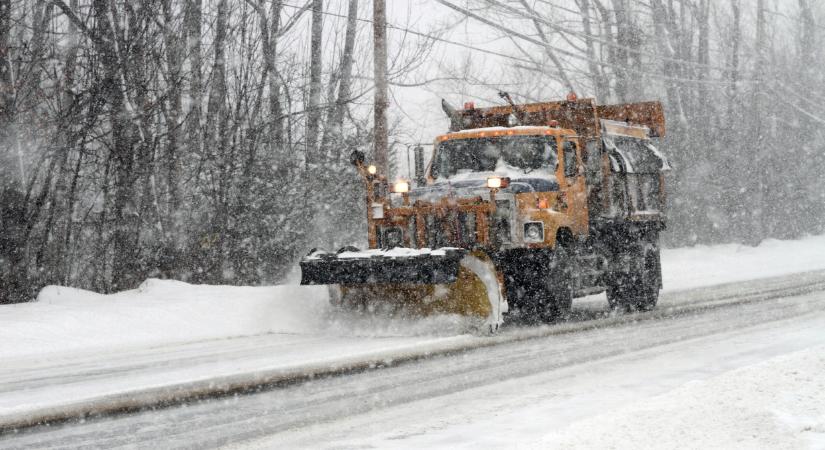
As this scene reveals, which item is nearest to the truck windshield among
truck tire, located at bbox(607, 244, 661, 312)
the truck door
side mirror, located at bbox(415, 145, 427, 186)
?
the truck door

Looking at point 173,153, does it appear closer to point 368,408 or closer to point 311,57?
point 311,57

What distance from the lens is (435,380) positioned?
8555 millimetres

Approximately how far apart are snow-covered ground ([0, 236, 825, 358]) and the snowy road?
0.59 metres

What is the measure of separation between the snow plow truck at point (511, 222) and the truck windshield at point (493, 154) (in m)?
0.01

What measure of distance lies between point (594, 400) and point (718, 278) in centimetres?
1472

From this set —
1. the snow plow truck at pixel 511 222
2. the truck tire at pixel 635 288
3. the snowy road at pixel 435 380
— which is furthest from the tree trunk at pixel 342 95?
the snowy road at pixel 435 380

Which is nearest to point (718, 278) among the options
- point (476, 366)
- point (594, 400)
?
point (476, 366)

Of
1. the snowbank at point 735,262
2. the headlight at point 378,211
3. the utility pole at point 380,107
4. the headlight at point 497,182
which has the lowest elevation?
the snowbank at point 735,262

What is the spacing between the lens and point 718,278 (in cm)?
2131

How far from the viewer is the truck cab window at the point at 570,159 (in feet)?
43.7

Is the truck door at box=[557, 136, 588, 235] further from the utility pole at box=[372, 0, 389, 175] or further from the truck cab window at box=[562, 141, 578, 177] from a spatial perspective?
the utility pole at box=[372, 0, 389, 175]

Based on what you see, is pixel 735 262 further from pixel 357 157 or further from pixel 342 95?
pixel 357 157

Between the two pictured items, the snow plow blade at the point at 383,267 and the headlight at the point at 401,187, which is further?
the headlight at the point at 401,187

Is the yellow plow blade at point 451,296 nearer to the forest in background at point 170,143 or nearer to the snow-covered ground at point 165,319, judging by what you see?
the snow-covered ground at point 165,319
